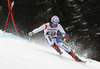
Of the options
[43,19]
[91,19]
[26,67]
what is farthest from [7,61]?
[91,19]

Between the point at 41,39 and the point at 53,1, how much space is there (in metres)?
3.82

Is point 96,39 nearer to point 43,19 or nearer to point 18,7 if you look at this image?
point 43,19

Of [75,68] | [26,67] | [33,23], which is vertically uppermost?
[33,23]

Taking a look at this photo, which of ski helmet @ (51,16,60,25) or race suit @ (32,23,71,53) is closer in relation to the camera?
ski helmet @ (51,16,60,25)

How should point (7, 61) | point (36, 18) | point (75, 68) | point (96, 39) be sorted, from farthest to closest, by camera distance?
point (36, 18)
point (96, 39)
point (75, 68)
point (7, 61)

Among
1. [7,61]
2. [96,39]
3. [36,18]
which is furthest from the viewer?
[36,18]

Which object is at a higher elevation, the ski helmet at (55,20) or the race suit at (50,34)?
the ski helmet at (55,20)

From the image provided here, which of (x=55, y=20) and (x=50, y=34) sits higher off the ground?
(x=55, y=20)

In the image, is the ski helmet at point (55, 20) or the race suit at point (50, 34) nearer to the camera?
the ski helmet at point (55, 20)

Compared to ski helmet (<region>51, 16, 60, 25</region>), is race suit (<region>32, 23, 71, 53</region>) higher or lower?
lower

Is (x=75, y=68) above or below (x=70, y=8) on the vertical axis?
below

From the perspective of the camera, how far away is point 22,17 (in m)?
13.8

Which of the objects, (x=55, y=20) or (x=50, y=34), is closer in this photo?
(x=55, y=20)

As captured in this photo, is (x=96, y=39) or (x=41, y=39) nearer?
(x=96, y=39)
